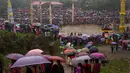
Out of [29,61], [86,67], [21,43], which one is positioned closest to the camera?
[29,61]

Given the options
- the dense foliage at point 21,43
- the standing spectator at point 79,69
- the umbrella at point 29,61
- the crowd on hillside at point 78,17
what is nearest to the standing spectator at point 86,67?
the standing spectator at point 79,69

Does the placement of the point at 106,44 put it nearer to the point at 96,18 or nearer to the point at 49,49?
the point at 49,49

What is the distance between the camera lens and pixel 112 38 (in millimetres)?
25172

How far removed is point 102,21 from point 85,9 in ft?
36.9

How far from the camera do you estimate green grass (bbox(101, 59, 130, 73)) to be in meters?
14.8

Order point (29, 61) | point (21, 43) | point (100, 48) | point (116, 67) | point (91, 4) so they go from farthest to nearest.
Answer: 1. point (91, 4)
2. point (100, 48)
3. point (21, 43)
4. point (116, 67)
5. point (29, 61)

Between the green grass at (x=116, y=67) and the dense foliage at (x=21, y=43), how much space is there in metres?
4.50

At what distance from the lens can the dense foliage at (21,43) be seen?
58.2 ft

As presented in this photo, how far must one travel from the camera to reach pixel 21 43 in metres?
18.6

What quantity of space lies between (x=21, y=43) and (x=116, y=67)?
244 inches

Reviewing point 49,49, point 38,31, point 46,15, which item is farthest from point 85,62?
point 46,15

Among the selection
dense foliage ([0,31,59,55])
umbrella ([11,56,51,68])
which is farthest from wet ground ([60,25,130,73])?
umbrella ([11,56,51,68])

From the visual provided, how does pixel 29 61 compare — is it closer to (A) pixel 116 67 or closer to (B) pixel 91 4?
(A) pixel 116 67

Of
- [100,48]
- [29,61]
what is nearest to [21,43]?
[100,48]
